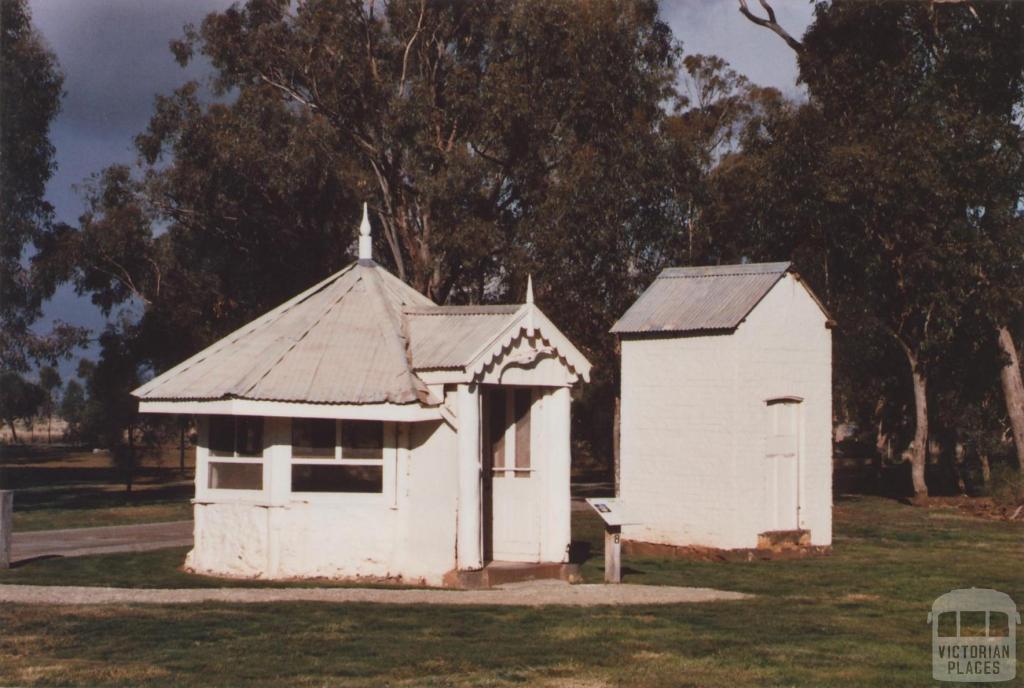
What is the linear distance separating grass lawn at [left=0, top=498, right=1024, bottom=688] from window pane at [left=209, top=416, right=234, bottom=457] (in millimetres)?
1759

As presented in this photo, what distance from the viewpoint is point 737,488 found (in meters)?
20.6

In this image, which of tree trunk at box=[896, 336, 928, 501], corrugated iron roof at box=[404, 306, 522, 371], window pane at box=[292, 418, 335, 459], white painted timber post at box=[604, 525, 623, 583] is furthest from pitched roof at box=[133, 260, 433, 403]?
tree trunk at box=[896, 336, 928, 501]

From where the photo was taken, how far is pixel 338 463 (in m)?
17.1

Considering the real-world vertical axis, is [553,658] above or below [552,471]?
below

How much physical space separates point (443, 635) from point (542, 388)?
6082mm

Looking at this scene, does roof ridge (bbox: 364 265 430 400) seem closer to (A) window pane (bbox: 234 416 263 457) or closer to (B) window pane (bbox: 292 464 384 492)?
(B) window pane (bbox: 292 464 384 492)

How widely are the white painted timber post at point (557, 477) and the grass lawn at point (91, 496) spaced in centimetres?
1244

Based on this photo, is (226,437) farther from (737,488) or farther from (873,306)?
(873,306)

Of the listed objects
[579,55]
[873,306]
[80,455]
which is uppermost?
[579,55]

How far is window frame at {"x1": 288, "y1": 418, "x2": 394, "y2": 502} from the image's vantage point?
17047 millimetres

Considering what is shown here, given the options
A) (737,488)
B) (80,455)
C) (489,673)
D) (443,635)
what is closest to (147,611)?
(443,635)

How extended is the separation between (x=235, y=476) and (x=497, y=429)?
3722mm

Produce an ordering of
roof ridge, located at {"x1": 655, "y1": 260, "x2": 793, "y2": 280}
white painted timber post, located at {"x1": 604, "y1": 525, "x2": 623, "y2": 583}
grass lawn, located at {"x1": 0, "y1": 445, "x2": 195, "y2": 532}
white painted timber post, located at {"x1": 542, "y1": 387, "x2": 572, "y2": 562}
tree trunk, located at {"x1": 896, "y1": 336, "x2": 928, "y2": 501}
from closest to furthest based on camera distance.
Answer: white painted timber post, located at {"x1": 604, "y1": 525, "x2": 623, "y2": 583}, white painted timber post, located at {"x1": 542, "y1": 387, "x2": 572, "y2": 562}, roof ridge, located at {"x1": 655, "y1": 260, "x2": 793, "y2": 280}, grass lawn, located at {"x1": 0, "y1": 445, "x2": 195, "y2": 532}, tree trunk, located at {"x1": 896, "y1": 336, "x2": 928, "y2": 501}

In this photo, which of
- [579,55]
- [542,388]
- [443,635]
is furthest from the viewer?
[579,55]
